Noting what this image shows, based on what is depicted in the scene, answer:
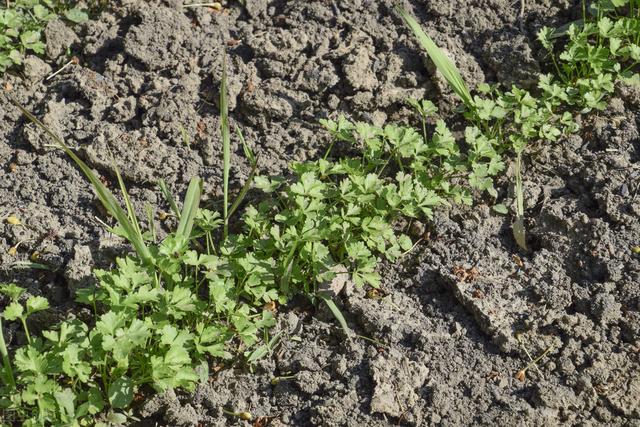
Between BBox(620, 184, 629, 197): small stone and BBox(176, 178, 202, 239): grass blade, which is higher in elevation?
BBox(176, 178, 202, 239): grass blade

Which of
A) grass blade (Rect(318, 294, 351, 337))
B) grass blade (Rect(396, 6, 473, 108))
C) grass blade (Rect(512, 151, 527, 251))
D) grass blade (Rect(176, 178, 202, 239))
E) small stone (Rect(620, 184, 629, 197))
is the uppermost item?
grass blade (Rect(396, 6, 473, 108))

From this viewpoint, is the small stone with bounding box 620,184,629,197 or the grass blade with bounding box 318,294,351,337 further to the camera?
the small stone with bounding box 620,184,629,197

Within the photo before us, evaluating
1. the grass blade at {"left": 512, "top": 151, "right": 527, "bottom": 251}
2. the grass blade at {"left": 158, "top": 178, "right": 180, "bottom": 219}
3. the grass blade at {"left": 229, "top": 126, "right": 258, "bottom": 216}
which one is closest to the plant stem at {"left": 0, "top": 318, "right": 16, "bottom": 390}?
the grass blade at {"left": 158, "top": 178, "right": 180, "bottom": 219}

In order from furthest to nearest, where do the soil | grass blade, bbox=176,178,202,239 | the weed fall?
the weed → grass blade, bbox=176,178,202,239 → the soil

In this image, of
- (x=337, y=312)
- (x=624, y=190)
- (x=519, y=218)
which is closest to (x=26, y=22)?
(x=337, y=312)

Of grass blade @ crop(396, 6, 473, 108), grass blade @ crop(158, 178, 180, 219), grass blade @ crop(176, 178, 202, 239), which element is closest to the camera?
grass blade @ crop(176, 178, 202, 239)

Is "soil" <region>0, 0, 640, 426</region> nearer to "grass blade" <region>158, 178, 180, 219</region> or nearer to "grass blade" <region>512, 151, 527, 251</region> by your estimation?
"grass blade" <region>512, 151, 527, 251</region>

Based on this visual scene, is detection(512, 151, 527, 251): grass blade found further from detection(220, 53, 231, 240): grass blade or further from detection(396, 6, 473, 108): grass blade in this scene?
detection(220, 53, 231, 240): grass blade
